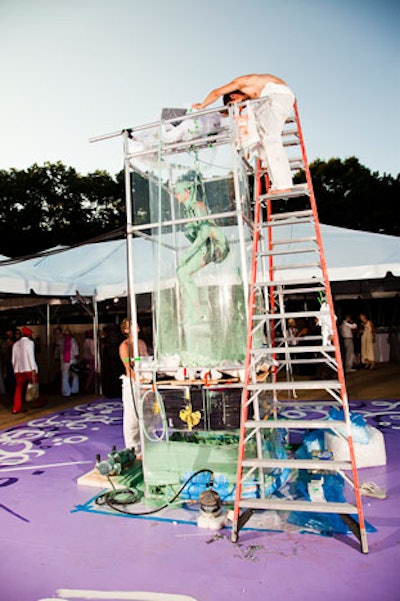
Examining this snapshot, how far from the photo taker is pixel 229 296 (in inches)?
159

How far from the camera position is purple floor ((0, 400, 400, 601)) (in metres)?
2.51

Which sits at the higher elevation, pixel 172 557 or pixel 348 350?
pixel 348 350

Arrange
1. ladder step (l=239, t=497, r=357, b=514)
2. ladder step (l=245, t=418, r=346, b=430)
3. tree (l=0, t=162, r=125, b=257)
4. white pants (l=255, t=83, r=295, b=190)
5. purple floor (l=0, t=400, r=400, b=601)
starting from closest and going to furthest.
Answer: purple floor (l=0, t=400, r=400, b=601) → ladder step (l=239, t=497, r=357, b=514) → ladder step (l=245, t=418, r=346, b=430) → white pants (l=255, t=83, r=295, b=190) → tree (l=0, t=162, r=125, b=257)

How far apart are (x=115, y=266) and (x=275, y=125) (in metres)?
7.83

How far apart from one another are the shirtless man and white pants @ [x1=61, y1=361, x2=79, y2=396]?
8443 millimetres

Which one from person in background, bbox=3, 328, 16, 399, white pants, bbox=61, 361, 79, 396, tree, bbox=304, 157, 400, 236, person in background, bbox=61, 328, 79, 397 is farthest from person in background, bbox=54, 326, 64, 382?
tree, bbox=304, 157, 400, 236

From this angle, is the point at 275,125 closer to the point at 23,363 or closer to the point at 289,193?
the point at 289,193

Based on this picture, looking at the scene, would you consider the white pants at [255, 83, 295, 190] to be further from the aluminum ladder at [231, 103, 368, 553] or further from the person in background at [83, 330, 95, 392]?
the person in background at [83, 330, 95, 392]

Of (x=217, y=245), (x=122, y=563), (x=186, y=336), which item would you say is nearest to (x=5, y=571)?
(x=122, y=563)

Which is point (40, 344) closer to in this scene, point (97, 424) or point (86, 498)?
point (97, 424)

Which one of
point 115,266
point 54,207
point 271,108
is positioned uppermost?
point 54,207

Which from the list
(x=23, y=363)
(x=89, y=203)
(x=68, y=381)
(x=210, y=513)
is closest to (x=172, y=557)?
(x=210, y=513)

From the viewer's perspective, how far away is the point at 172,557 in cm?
293

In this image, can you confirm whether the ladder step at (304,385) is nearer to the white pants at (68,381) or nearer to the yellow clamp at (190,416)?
the yellow clamp at (190,416)
